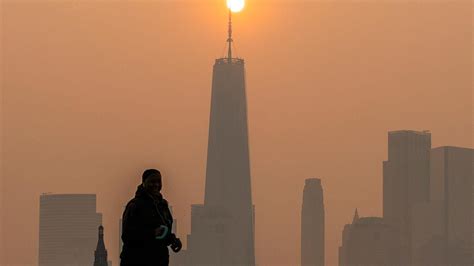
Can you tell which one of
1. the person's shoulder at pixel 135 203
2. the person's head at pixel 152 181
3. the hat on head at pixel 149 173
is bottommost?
the person's shoulder at pixel 135 203

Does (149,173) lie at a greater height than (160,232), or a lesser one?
greater

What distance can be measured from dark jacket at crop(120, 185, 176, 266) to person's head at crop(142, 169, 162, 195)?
76 mm

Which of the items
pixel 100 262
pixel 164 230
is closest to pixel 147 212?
pixel 164 230

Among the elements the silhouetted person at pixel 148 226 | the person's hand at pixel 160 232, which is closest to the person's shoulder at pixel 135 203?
the silhouetted person at pixel 148 226

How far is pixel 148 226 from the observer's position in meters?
22.5

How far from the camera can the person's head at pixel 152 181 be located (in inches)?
886

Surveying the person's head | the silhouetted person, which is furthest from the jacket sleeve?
the person's head

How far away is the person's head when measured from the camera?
73.9ft

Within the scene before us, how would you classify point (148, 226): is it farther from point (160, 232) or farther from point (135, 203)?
point (135, 203)

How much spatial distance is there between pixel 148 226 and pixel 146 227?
3cm

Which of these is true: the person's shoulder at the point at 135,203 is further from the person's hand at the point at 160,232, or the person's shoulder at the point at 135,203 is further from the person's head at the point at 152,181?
the person's hand at the point at 160,232

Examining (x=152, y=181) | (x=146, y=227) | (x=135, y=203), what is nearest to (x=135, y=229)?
(x=146, y=227)

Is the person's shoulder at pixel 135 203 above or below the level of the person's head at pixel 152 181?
below

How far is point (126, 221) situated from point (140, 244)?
0.39 m
